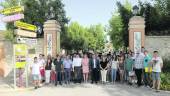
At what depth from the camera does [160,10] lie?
24.8 meters

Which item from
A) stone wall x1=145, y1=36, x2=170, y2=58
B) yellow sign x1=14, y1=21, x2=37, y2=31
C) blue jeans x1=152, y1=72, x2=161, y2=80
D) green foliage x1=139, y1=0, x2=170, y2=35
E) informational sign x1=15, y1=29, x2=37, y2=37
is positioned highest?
green foliage x1=139, y1=0, x2=170, y2=35

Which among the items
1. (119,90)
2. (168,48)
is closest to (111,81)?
(119,90)

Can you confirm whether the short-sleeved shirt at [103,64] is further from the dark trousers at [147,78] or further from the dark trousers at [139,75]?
the dark trousers at [147,78]

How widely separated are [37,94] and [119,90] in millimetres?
3738

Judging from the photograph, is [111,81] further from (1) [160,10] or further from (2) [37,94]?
(1) [160,10]

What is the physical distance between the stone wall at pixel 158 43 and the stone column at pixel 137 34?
0.41 meters

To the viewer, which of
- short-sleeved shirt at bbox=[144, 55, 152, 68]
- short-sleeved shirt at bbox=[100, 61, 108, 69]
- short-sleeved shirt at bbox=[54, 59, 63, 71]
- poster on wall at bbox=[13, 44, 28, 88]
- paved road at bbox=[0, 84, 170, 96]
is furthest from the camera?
short-sleeved shirt at bbox=[100, 61, 108, 69]

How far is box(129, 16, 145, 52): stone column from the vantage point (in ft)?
71.4

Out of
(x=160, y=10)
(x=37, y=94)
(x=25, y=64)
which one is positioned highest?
(x=160, y=10)

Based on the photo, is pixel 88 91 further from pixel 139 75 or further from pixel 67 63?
pixel 67 63

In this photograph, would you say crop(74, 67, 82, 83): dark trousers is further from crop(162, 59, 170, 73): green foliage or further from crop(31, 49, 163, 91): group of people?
crop(162, 59, 170, 73): green foliage

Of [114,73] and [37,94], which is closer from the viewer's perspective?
[37,94]

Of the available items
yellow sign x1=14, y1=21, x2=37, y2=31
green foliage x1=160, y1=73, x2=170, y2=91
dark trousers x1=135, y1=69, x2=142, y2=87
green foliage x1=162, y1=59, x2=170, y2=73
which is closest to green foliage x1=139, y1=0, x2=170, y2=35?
green foliage x1=162, y1=59, x2=170, y2=73

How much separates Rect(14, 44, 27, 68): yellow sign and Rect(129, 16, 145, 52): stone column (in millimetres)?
6704
